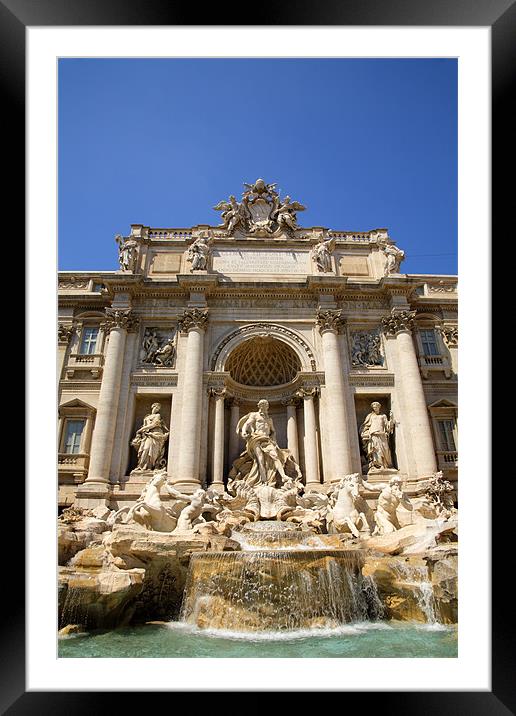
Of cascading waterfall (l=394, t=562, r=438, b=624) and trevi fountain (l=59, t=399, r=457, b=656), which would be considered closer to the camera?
trevi fountain (l=59, t=399, r=457, b=656)

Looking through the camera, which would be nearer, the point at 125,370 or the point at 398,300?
the point at 125,370

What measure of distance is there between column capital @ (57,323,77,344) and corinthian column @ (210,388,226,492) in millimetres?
6607

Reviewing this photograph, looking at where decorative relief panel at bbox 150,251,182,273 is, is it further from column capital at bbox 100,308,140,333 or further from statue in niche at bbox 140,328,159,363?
statue in niche at bbox 140,328,159,363

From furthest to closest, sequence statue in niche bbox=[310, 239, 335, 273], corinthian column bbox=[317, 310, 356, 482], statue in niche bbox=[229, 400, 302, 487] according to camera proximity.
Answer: statue in niche bbox=[310, 239, 335, 273] < corinthian column bbox=[317, 310, 356, 482] < statue in niche bbox=[229, 400, 302, 487]

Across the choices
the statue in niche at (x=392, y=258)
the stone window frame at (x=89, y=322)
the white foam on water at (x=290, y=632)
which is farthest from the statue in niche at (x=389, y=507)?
the stone window frame at (x=89, y=322)

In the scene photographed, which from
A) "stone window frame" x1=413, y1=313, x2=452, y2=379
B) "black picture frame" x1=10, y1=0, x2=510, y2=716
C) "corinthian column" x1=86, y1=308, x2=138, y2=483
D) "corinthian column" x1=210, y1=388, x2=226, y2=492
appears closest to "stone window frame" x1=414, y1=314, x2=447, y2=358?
"stone window frame" x1=413, y1=313, x2=452, y2=379

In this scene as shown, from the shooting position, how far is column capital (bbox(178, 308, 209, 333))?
1744cm

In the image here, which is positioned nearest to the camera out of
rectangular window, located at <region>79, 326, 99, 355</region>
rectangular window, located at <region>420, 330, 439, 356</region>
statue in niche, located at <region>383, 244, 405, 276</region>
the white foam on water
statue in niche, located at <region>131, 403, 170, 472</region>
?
the white foam on water
